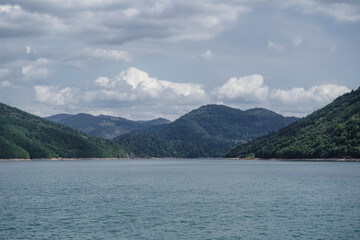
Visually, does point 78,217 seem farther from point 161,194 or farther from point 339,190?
point 339,190

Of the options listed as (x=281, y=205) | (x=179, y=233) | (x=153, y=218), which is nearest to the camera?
(x=179, y=233)

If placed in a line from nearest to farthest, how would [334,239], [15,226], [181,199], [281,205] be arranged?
[334,239] < [15,226] < [281,205] < [181,199]

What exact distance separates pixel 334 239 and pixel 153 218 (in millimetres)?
32423

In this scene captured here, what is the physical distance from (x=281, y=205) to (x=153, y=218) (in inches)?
1266

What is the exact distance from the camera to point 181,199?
114688 millimetres

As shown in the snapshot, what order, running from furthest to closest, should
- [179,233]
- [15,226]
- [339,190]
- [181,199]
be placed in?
[339,190]
[181,199]
[15,226]
[179,233]

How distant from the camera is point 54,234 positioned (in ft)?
231

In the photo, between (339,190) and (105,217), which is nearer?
(105,217)

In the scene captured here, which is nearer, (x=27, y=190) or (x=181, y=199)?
(x=181, y=199)

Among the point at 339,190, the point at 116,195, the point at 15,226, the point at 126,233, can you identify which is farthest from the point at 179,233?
the point at 339,190

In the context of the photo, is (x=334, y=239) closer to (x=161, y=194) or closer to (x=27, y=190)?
(x=161, y=194)

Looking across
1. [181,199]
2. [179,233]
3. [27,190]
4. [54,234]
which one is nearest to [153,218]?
[179,233]

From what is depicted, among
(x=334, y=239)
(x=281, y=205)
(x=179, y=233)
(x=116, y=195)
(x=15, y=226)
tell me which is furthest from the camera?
(x=116, y=195)

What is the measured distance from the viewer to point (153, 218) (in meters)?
85.1
